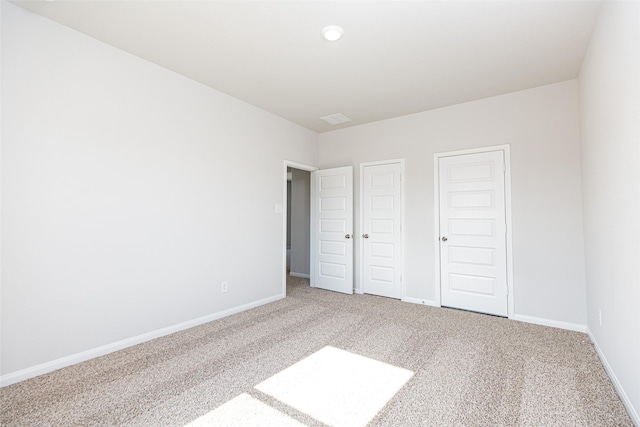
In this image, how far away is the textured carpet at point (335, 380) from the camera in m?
1.75

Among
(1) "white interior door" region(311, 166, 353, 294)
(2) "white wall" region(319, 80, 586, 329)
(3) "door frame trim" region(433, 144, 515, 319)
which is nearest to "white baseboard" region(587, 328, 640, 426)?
(2) "white wall" region(319, 80, 586, 329)

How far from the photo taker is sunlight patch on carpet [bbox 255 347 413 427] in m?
1.79

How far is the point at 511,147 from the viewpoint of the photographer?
11.7 feet

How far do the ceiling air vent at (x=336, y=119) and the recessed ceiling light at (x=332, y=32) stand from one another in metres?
1.85

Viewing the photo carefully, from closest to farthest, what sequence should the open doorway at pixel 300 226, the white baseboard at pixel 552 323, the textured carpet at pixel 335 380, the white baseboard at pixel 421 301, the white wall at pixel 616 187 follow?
the white wall at pixel 616 187 → the textured carpet at pixel 335 380 → the white baseboard at pixel 552 323 → the white baseboard at pixel 421 301 → the open doorway at pixel 300 226

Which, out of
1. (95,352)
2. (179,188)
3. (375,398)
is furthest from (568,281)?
(95,352)

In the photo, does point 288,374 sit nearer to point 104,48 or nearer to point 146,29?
point 146,29

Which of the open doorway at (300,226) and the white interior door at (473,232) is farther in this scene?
the open doorway at (300,226)

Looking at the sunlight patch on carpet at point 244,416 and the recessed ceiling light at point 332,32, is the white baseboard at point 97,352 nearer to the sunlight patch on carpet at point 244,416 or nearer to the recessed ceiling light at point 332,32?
the sunlight patch on carpet at point 244,416

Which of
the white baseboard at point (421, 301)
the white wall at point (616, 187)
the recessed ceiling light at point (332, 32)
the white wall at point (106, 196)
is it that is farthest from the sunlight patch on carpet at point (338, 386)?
the recessed ceiling light at point (332, 32)

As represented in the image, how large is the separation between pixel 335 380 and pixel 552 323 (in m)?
2.70

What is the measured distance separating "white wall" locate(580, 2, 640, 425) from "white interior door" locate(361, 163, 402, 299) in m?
2.15

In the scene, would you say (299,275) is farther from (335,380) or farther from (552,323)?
(552,323)

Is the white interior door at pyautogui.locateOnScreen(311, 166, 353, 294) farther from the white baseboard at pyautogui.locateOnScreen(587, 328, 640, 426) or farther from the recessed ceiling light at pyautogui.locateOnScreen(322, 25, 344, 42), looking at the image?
Answer: the white baseboard at pyautogui.locateOnScreen(587, 328, 640, 426)
